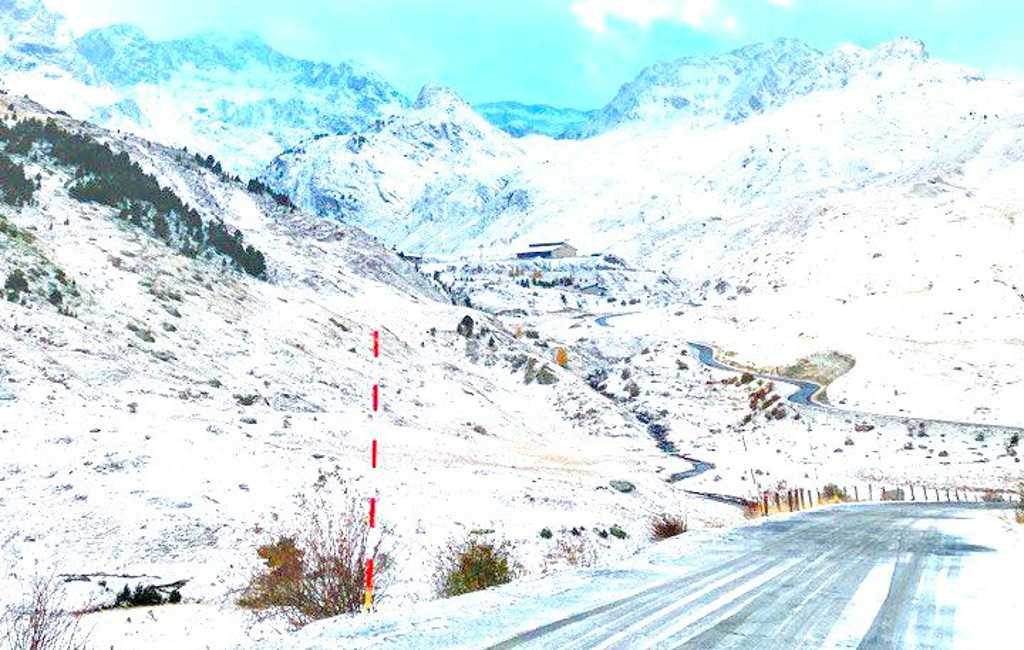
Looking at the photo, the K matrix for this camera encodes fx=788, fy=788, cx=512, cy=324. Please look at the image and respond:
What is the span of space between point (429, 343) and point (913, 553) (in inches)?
2206

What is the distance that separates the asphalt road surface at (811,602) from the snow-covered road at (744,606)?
0.02m

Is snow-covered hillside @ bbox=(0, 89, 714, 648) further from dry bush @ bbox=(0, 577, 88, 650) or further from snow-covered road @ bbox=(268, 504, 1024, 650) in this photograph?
snow-covered road @ bbox=(268, 504, 1024, 650)

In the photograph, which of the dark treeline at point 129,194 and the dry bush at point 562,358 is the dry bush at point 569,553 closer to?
the dark treeline at point 129,194

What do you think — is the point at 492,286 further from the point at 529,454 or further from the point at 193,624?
the point at 193,624

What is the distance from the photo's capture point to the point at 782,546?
49.5 feet

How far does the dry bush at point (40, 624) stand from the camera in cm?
823

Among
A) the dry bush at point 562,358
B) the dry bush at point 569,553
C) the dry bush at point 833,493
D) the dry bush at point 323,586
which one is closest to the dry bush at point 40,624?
the dry bush at point 323,586

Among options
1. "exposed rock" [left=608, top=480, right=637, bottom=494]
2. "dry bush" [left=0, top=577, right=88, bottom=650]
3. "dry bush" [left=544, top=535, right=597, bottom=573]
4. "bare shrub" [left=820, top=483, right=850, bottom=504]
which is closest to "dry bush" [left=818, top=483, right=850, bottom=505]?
"bare shrub" [left=820, top=483, right=850, bottom=504]

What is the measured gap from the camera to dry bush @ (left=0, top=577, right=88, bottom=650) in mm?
8227

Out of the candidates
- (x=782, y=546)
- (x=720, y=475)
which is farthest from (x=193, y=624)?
(x=720, y=475)

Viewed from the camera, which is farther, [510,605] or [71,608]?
[71,608]

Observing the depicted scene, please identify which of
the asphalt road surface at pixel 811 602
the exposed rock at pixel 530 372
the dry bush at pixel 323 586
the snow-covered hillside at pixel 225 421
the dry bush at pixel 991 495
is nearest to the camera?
the asphalt road surface at pixel 811 602

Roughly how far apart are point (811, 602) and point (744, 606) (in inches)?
34.6

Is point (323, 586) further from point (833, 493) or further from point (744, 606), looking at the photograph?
point (833, 493)
